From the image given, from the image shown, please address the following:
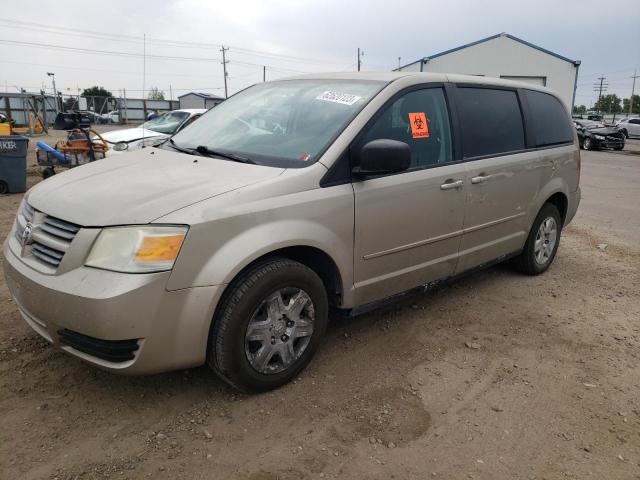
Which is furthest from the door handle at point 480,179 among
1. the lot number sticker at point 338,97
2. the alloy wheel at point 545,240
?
the alloy wheel at point 545,240

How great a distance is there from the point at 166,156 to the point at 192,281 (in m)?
1.23

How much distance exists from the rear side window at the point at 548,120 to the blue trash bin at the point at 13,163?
7.65 meters

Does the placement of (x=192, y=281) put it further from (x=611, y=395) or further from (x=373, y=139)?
(x=611, y=395)

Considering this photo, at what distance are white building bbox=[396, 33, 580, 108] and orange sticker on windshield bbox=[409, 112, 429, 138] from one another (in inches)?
1212

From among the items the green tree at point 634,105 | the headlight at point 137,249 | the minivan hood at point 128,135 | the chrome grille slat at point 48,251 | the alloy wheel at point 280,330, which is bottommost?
the alloy wheel at point 280,330

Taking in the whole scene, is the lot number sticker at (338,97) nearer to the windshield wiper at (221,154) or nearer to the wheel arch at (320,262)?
the windshield wiper at (221,154)

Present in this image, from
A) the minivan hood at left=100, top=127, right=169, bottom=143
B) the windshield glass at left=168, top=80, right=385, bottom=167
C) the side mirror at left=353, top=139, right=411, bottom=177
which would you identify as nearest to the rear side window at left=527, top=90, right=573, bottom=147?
the windshield glass at left=168, top=80, right=385, bottom=167

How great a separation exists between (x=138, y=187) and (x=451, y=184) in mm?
2091

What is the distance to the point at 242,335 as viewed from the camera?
2.66m

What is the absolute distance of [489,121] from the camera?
4.13m

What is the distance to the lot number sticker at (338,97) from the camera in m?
3.33

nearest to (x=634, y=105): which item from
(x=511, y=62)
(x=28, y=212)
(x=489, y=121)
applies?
(x=511, y=62)

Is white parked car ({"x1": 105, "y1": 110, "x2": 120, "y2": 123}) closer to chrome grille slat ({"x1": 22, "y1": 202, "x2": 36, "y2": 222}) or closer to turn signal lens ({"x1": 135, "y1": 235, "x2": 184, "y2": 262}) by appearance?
chrome grille slat ({"x1": 22, "y1": 202, "x2": 36, "y2": 222})

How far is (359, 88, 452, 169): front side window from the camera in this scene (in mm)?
3312
